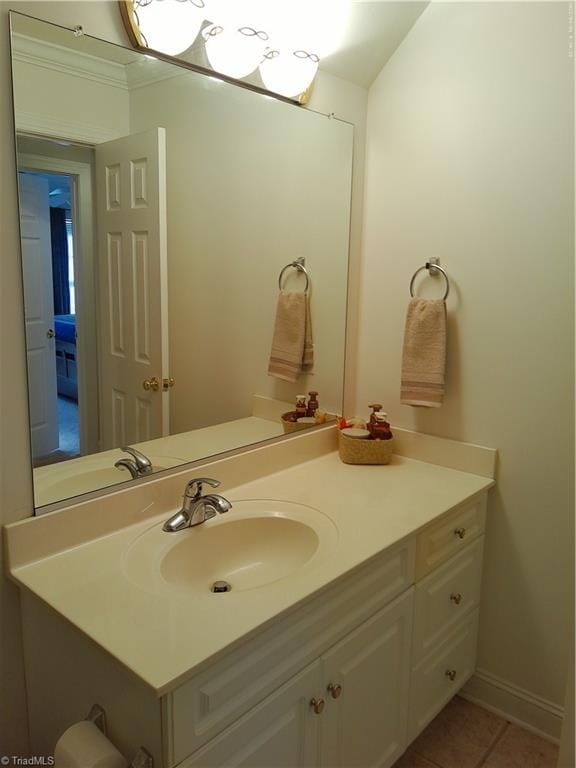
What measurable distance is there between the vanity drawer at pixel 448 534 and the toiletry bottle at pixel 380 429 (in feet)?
1.13

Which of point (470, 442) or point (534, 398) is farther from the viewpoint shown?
point (470, 442)

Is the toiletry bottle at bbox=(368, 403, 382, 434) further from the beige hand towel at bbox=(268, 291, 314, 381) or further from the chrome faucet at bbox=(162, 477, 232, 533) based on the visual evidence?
the chrome faucet at bbox=(162, 477, 232, 533)

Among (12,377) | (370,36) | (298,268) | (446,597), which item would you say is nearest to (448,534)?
(446,597)

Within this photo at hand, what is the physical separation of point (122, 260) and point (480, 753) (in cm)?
177

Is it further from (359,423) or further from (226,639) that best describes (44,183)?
(359,423)

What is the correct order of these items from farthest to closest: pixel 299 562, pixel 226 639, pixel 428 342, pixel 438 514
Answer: pixel 428 342 → pixel 438 514 → pixel 299 562 → pixel 226 639

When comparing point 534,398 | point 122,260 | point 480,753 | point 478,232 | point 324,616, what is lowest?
point 480,753

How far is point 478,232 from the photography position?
1.69 metres

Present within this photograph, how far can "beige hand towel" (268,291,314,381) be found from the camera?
180 centimetres

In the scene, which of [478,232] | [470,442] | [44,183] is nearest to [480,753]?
[470,442]

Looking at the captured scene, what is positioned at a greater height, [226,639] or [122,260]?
[122,260]

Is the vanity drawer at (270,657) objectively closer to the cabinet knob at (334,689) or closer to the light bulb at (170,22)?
the cabinet knob at (334,689)

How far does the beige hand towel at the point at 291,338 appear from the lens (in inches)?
71.0

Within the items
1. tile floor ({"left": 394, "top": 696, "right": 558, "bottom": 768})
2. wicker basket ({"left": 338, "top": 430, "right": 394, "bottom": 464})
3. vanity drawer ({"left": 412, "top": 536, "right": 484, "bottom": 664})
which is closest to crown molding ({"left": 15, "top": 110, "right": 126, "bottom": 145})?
wicker basket ({"left": 338, "top": 430, "right": 394, "bottom": 464})
